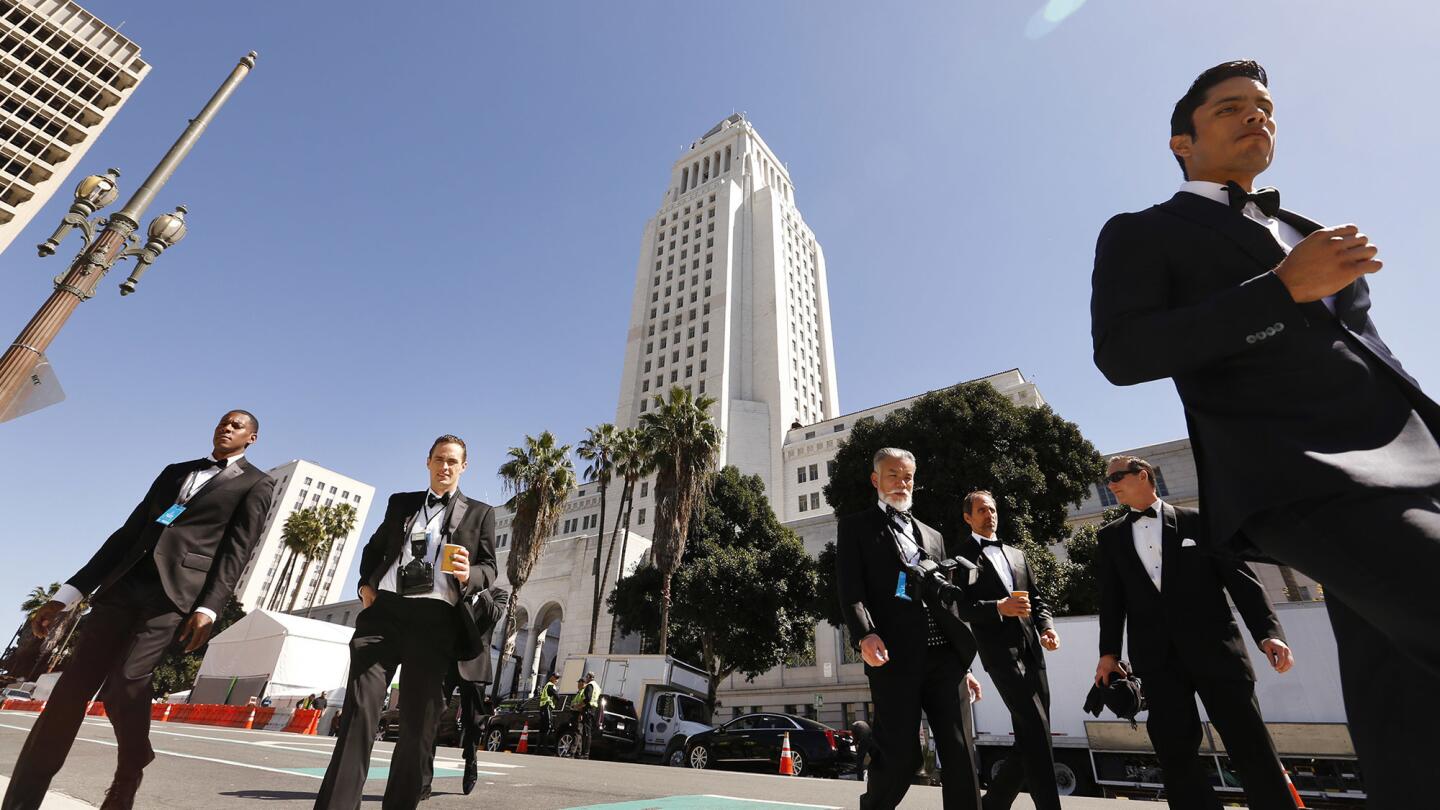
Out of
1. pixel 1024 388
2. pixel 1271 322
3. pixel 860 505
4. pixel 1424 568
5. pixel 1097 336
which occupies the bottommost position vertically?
pixel 1424 568

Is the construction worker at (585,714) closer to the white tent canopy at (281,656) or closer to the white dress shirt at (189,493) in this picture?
the white dress shirt at (189,493)

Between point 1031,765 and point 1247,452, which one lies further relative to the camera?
point 1031,765

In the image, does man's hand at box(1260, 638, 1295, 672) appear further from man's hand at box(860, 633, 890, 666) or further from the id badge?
man's hand at box(860, 633, 890, 666)

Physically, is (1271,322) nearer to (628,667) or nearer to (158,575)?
(158,575)

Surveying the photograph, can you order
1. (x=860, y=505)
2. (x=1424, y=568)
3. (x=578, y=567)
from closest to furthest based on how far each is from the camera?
(x=1424, y=568)
(x=860, y=505)
(x=578, y=567)

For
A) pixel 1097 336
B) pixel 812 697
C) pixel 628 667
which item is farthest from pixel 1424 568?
pixel 812 697

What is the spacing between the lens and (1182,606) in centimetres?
336

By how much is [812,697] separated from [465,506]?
33.0m

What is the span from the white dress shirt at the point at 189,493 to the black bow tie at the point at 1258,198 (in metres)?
4.92

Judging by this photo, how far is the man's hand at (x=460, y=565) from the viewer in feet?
10.3

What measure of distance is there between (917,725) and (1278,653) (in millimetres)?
1755

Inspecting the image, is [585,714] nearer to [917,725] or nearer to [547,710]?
[547,710]

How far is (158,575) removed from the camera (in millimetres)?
3465

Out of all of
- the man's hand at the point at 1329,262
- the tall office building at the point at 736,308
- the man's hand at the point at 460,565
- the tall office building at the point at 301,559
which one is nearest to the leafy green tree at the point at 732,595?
the tall office building at the point at 736,308
